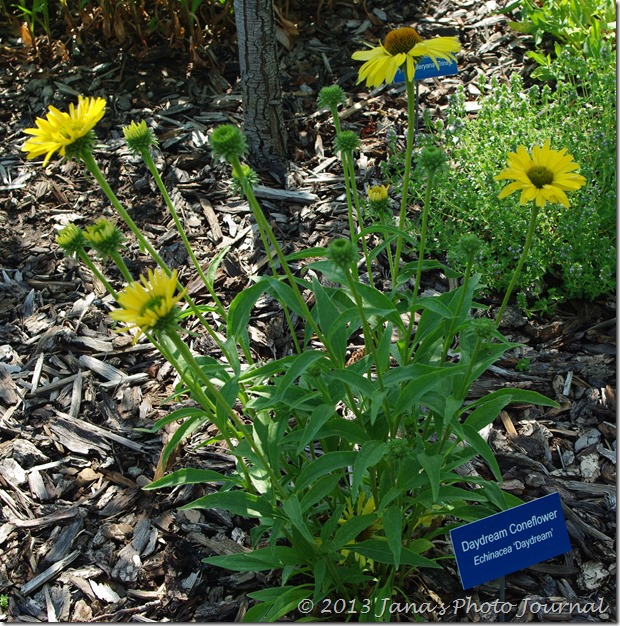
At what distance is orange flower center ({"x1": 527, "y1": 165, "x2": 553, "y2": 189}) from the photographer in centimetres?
166

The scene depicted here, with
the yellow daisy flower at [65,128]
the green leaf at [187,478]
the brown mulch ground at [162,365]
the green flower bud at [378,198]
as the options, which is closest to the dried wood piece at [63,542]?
the brown mulch ground at [162,365]

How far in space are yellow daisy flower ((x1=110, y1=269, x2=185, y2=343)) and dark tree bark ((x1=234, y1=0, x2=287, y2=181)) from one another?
228cm

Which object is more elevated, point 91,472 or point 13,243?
point 13,243

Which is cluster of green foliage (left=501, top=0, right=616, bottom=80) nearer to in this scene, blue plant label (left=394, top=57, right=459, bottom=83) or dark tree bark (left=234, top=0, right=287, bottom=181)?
blue plant label (left=394, top=57, right=459, bottom=83)

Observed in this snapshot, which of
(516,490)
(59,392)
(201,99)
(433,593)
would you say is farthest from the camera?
(201,99)

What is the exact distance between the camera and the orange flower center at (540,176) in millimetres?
1657

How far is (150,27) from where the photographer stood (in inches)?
167

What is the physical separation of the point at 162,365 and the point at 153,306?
153 cm

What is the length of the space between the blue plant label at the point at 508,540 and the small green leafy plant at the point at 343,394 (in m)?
0.09

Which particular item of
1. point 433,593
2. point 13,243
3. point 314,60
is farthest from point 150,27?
point 433,593

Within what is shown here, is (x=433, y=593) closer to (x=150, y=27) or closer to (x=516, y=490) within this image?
(x=516, y=490)

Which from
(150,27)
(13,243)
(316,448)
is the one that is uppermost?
(150,27)

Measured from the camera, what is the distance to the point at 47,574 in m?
2.24

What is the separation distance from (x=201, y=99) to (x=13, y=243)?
4.61ft
